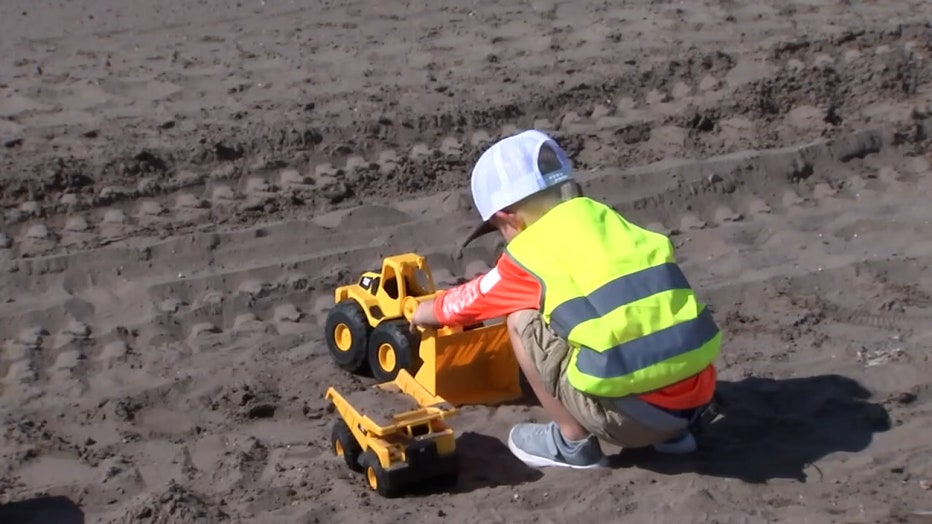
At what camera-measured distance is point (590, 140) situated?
7.03 metres

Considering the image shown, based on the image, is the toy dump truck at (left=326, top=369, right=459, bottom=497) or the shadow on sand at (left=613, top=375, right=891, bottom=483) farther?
the shadow on sand at (left=613, top=375, right=891, bottom=483)

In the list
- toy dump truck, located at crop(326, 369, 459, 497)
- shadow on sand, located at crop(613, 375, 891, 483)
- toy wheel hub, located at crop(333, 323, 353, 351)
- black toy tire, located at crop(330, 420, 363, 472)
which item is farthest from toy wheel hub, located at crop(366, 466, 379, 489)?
toy wheel hub, located at crop(333, 323, 353, 351)

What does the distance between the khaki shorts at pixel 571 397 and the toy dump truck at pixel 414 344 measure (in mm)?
484

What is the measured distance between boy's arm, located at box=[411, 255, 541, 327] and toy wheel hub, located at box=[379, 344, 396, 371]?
0.48 metres

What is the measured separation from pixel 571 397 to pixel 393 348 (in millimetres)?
870

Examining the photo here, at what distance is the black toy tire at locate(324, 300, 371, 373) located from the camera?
16.5 feet

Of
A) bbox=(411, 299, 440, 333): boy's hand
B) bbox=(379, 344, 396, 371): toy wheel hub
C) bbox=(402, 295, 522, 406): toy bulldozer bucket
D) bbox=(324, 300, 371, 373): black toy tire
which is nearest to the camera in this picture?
bbox=(411, 299, 440, 333): boy's hand

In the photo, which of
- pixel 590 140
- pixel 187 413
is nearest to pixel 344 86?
pixel 590 140

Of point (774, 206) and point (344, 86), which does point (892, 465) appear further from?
point (344, 86)

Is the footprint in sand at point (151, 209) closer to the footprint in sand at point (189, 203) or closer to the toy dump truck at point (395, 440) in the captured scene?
the footprint in sand at point (189, 203)

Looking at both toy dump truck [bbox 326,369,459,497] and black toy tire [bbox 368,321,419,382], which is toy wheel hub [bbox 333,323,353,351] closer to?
black toy tire [bbox 368,321,419,382]

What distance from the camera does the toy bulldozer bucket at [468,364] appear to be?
4.71 metres

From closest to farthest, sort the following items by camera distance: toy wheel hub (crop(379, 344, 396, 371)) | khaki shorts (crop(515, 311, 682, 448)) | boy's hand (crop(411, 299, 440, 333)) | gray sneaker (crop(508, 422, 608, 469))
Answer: khaki shorts (crop(515, 311, 682, 448)) < gray sneaker (crop(508, 422, 608, 469)) < boy's hand (crop(411, 299, 440, 333)) < toy wheel hub (crop(379, 344, 396, 371))

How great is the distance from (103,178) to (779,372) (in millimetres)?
3010
